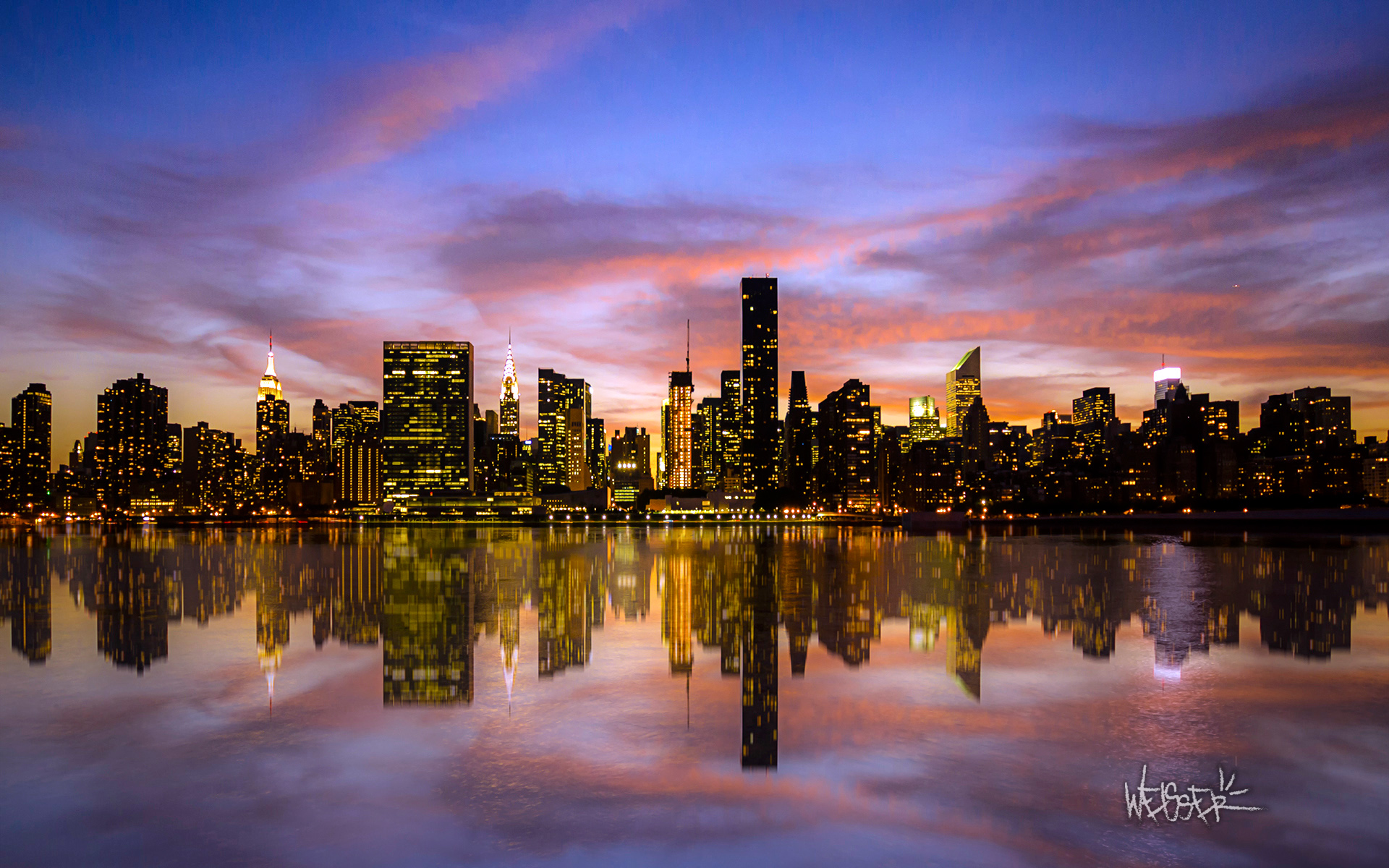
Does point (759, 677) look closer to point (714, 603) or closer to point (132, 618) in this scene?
point (714, 603)

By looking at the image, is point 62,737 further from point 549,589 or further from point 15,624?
point 549,589

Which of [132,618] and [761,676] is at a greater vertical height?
[761,676]

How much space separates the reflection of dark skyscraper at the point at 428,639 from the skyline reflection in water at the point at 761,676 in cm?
14

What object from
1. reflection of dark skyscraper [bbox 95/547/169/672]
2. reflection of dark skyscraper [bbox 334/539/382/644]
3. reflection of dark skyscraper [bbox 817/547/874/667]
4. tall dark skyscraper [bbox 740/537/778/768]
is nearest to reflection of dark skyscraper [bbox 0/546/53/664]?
reflection of dark skyscraper [bbox 95/547/169/672]

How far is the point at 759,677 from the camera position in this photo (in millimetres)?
20703

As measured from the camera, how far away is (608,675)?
827 inches

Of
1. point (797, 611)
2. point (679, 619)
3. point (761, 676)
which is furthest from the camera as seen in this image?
point (797, 611)

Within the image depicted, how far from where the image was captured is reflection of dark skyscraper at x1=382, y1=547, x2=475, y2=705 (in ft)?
63.8

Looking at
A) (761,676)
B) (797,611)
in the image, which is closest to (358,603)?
(797,611)

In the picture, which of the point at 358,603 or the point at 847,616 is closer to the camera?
the point at 847,616

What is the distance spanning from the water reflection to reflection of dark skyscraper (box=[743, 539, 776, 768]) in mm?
68

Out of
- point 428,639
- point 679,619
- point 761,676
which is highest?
point 761,676

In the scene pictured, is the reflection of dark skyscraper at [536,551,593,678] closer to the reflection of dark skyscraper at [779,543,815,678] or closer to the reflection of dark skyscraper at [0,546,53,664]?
the reflection of dark skyscraper at [779,543,815,678]

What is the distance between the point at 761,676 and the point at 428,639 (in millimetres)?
10772
